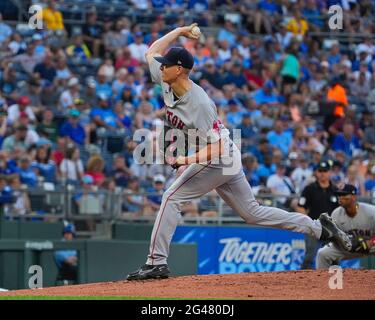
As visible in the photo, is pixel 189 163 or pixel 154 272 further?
pixel 154 272

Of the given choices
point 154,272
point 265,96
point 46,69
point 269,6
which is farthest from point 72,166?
point 269,6

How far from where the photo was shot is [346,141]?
809 inches

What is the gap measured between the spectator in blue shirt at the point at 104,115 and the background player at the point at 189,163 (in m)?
8.64

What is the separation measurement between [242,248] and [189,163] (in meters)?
7.11

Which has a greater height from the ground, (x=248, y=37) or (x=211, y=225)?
(x=248, y=37)

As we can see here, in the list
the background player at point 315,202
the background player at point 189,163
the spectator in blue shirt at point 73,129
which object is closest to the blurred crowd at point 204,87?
the spectator in blue shirt at point 73,129

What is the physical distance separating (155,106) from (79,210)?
4.11 metres

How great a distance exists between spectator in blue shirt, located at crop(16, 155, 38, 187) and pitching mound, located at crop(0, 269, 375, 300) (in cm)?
659

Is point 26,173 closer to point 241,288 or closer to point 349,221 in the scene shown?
point 349,221

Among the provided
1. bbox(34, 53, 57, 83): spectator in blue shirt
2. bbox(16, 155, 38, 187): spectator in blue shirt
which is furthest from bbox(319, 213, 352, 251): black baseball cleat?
bbox(34, 53, 57, 83): spectator in blue shirt

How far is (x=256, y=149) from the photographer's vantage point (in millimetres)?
18750

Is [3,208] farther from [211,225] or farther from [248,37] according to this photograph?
[248,37]

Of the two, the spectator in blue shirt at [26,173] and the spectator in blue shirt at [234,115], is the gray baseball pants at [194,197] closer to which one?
the spectator in blue shirt at [26,173]

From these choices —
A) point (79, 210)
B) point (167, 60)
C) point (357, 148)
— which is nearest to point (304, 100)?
point (357, 148)
